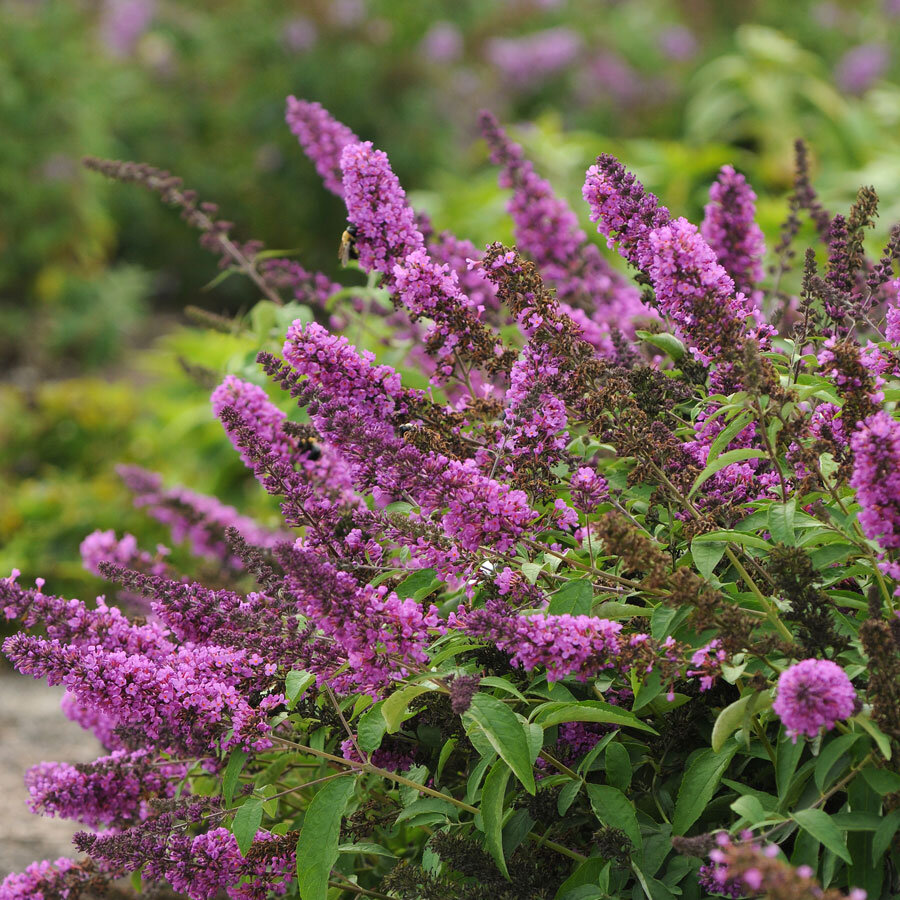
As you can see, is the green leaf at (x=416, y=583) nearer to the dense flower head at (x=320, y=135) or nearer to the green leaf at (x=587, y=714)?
the green leaf at (x=587, y=714)

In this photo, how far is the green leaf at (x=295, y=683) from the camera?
2.29m

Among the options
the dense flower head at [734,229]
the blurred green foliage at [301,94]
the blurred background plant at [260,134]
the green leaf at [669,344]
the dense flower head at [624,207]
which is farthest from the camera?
the blurred green foliage at [301,94]

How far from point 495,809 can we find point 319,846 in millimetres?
341

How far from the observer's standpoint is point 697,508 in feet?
8.14

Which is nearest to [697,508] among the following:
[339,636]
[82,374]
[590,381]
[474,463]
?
[590,381]

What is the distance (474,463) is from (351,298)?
97.9 inches

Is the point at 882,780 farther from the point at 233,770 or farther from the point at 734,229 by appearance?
the point at 734,229

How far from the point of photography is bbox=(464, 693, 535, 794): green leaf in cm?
198

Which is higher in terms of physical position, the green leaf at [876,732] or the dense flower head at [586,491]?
the dense flower head at [586,491]

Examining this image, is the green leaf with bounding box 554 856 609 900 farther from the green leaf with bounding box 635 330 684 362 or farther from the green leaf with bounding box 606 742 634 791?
the green leaf with bounding box 635 330 684 362

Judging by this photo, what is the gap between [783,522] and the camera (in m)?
Answer: 2.07

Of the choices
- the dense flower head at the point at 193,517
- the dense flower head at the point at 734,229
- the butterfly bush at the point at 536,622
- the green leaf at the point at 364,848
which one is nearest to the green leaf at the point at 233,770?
the butterfly bush at the point at 536,622

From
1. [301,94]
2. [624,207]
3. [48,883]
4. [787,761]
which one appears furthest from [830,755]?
[301,94]

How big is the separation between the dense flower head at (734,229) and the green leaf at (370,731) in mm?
1589
